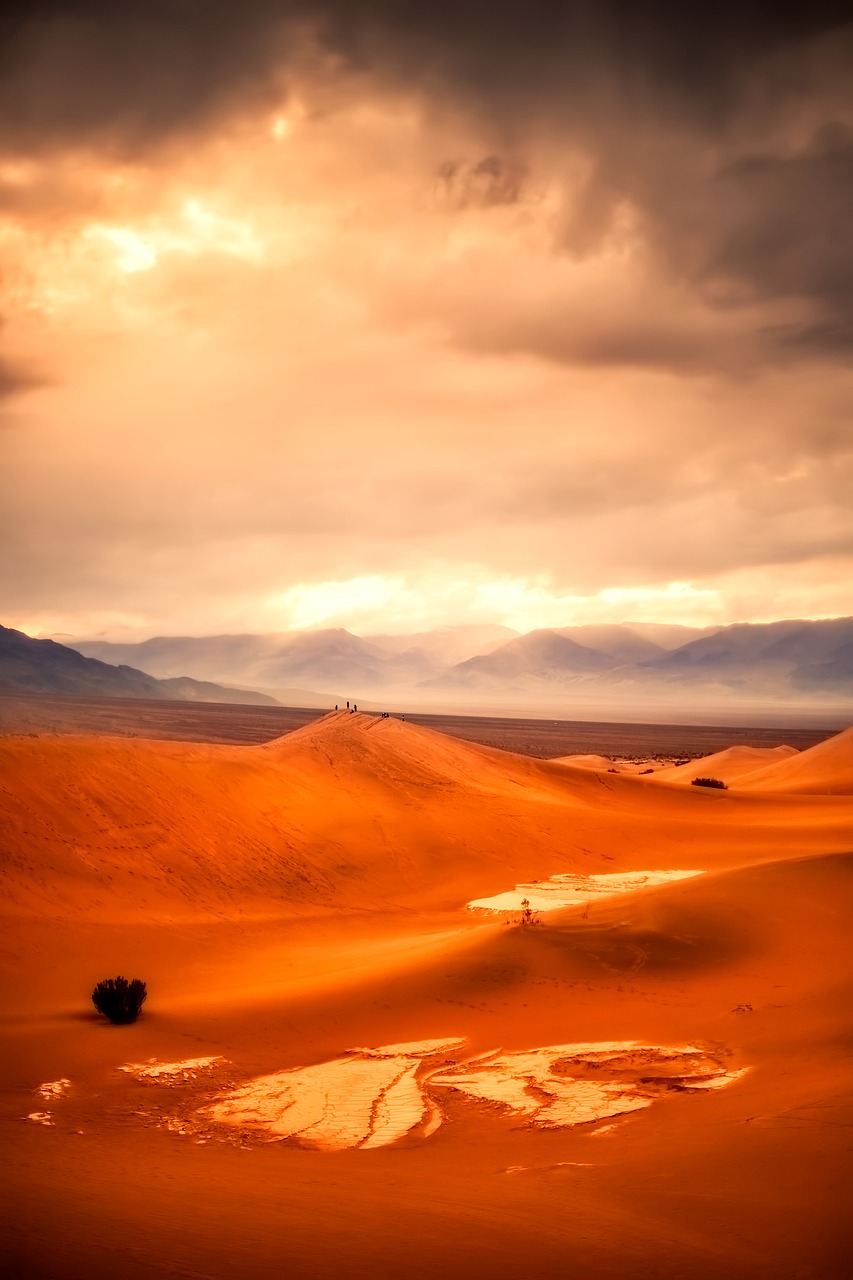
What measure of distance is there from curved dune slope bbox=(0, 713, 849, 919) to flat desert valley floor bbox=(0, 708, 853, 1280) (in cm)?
14

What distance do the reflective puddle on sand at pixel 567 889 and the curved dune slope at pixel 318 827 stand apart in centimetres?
95

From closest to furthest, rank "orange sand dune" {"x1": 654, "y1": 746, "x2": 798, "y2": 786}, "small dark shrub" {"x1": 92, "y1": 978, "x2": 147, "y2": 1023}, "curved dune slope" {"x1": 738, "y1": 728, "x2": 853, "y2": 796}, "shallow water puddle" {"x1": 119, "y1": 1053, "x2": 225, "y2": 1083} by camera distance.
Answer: "shallow water puddle" {"x1": 119, "y1": 1053, "x2": 225, "y2": 1083} → "small dark shrub" {"x1": 92, "y1": 978, "x2": 147, "y2": 1023} → "curved dune slope" {"x1": 738, "y1": 728, "x2": 853, "y2": 796} → "orange sand dune" {"x1": 654, "y1": 746, "x2": 798, "y2": 786}

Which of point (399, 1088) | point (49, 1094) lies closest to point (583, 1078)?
point (399, 1088)

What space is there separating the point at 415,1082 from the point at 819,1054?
4537mm

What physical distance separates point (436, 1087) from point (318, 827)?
19.0 meters

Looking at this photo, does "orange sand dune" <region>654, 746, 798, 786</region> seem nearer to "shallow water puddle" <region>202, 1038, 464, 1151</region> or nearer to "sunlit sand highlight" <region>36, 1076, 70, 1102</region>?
"shallow water puddle" <region>202, 1038, 464, 1151</region>

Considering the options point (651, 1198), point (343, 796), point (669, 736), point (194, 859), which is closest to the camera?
point (651, 1198)

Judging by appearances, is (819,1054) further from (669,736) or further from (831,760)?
(669,736)

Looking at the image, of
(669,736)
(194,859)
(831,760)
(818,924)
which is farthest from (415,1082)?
(669,736)

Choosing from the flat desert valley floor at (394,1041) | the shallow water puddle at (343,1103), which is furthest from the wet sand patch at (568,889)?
the shallow water puddle at (343,1103)

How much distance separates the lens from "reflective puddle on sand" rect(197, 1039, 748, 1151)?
8883 mm

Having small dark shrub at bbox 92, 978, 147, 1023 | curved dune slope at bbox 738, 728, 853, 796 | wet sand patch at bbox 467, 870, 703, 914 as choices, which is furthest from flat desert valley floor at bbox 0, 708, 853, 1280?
curved dune slope at bbox 738, 728, 853, 796

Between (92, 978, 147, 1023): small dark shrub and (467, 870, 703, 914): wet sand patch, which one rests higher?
(92, 978, 147, 1023): small dark shrub

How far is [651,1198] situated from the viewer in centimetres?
632
